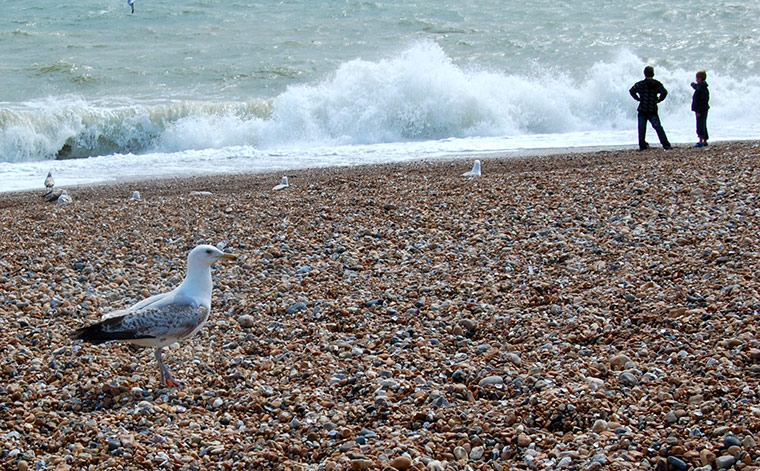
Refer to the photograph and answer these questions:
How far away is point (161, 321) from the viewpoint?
4.85m

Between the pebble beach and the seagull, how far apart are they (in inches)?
12.2

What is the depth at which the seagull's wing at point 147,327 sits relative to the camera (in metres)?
4.76

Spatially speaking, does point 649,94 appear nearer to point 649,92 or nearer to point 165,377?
point 649,92

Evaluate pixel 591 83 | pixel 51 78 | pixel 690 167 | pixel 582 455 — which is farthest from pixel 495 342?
pixel 51 78

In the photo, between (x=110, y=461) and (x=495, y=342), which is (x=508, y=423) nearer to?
(x=495, y=342)

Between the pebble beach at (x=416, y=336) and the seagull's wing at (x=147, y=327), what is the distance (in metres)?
0.34

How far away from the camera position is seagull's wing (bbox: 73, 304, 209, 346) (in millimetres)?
4761

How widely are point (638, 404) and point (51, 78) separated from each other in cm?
2461

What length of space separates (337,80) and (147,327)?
19.6m

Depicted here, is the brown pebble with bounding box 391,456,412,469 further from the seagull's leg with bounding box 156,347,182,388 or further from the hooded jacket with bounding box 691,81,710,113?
the hooded jacket with bounding box 691,81,710,113

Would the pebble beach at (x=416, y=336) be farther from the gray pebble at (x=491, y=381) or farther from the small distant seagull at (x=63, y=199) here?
the small distant seagull at (x=63, y=199)

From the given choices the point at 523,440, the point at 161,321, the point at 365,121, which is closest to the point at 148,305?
the point at 161,321

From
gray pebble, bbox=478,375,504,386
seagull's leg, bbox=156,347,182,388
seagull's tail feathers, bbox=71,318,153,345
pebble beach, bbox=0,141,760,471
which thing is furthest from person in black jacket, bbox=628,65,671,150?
seagull's tail feathers, bbox=71,318,153,345

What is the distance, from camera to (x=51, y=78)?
2514 cm
